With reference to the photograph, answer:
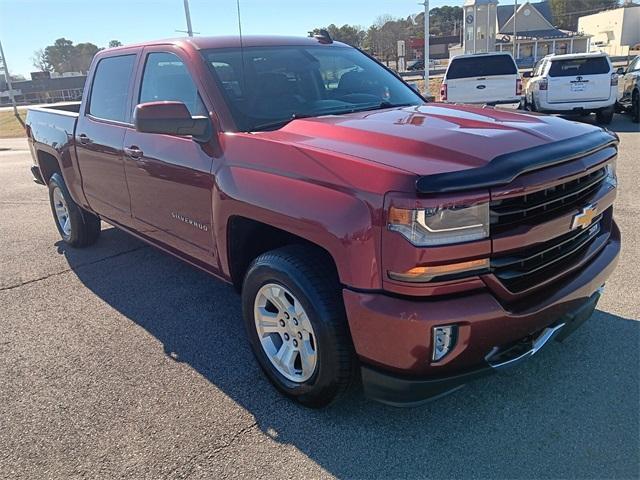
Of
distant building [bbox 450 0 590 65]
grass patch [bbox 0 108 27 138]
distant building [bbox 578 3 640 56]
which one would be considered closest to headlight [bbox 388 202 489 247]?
grass patch [bbox 0 108 27 138]

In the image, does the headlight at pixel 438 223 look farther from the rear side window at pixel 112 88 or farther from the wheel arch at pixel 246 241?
the rear side window at pixel 112 88

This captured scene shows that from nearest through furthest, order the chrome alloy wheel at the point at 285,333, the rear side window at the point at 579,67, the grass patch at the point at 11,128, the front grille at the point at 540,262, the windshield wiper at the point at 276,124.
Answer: the front grille at the point at 540,262
the chrome alloy wheel at the point at 285,333
the windshield wiper at the point at 276,124
the rear side window at the point at 579,67
the grass patch at the point at 11,128

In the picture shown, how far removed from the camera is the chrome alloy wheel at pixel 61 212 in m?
5.93

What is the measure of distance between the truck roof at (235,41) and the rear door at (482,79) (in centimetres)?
994

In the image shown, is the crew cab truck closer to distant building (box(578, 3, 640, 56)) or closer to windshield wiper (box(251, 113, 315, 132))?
windshield wiper (box(251, 113, 315, 132))

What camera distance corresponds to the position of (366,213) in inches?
90.1

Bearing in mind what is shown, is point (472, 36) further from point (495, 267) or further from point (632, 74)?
point (495, 267)

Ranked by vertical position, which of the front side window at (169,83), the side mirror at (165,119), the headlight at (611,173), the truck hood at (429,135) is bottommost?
the headlight at (611,173)

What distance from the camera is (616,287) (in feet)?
13.4

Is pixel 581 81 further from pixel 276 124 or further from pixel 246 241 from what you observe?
pixel 246 241

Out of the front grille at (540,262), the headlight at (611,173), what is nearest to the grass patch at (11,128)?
the headlight at (611,173)

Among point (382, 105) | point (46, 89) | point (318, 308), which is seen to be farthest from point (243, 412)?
point (46, 89)

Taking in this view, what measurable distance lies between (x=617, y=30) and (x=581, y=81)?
66330 millimetres

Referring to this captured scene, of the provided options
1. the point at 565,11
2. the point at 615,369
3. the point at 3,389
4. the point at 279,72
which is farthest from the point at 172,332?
the point at 565,11
